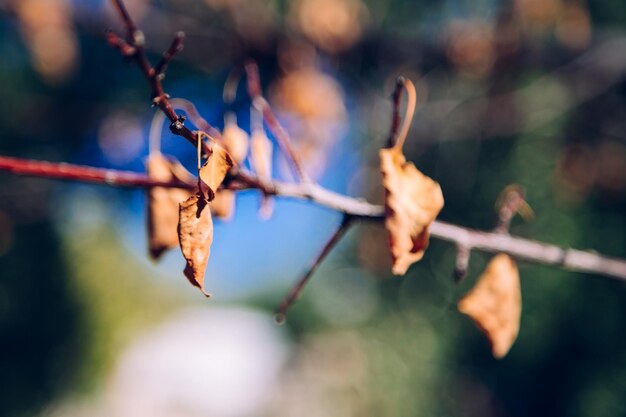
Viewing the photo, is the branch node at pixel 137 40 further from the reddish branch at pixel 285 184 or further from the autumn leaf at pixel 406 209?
the autumn leaf at pixel 406 209

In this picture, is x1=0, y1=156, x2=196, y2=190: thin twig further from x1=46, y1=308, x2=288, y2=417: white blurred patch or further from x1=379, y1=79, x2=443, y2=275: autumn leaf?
x1=46, y1=308, x2=288, y2=417: white blurred patch

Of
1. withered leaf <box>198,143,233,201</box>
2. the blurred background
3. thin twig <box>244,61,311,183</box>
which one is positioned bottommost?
the blurred background

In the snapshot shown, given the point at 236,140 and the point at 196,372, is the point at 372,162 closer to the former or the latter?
the point at 236,140

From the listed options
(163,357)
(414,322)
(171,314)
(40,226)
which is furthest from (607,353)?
(171,314)

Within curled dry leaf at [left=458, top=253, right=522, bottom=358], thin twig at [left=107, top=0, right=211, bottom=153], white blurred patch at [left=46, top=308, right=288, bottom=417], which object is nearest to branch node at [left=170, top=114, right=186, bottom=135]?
thin twig at [left=107, top=0, right=211, bottom=153]

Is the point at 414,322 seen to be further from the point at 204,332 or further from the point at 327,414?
the point at 204,332

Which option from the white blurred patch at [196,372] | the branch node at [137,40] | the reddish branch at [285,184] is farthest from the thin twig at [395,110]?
the white blurred patch at [196,372]

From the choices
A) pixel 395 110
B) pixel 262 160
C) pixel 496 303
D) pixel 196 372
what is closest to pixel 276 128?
pixel 262 160
